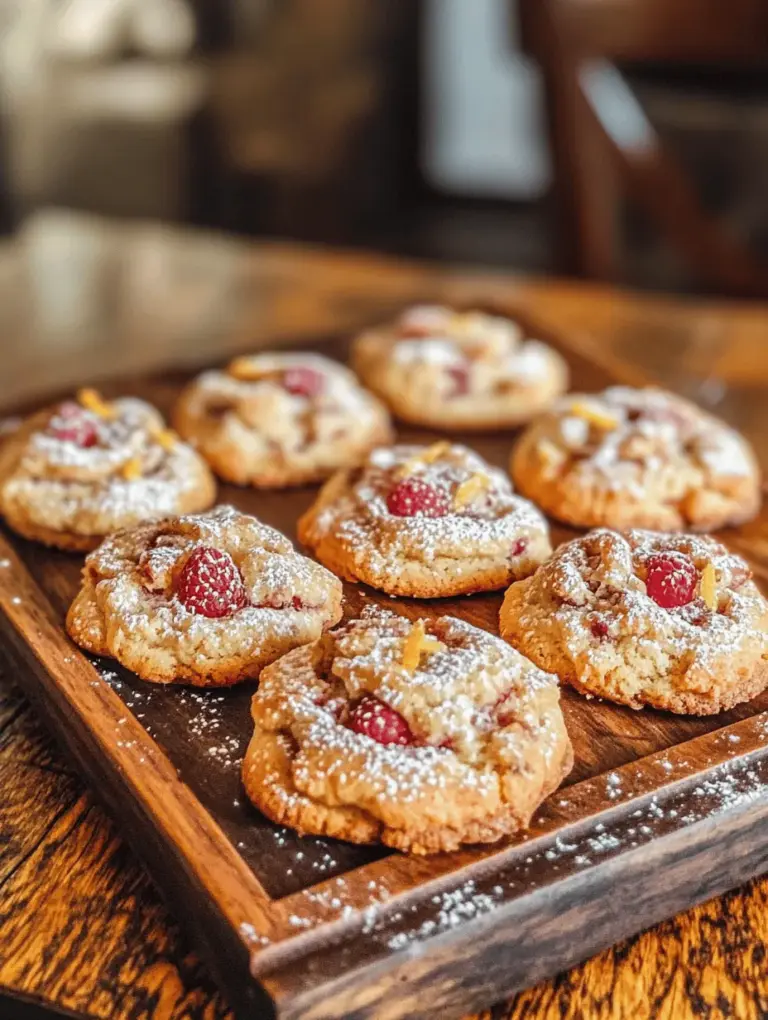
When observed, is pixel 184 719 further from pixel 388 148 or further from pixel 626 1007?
pixel 388 148

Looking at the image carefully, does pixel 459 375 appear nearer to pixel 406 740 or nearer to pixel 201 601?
pixel 201 601

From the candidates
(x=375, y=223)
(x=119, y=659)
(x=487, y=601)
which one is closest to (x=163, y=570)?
(x=119, y=659)

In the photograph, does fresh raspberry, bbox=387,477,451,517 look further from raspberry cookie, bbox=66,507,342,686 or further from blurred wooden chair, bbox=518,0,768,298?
blurred wooden chair, bbox=518,0,768,298

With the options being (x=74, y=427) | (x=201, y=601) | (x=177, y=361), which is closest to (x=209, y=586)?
(x=201, y=601)

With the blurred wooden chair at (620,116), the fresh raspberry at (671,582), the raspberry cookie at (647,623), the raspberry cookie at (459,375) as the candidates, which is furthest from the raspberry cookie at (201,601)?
the blurred wooden chair at (620,116)

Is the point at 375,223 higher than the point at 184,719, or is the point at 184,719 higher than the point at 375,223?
the point at 184,719

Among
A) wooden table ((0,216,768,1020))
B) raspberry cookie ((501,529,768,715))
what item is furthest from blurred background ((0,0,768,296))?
raspberry cookie ((501,529,768,715))
